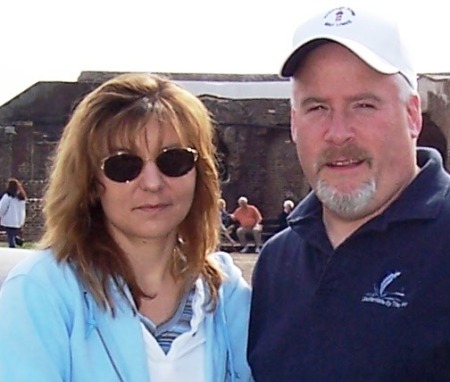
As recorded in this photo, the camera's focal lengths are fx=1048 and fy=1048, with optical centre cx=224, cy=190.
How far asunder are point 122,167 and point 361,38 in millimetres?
780

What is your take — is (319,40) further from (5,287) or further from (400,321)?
(5,287)

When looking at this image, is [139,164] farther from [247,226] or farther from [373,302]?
[247,226]

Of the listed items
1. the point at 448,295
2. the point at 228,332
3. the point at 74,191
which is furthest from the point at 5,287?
the point at 448,295

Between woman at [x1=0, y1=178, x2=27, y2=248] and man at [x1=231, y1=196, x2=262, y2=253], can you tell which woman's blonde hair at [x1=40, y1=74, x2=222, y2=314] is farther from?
man at [x1=231, y1=196, x2=262, y2=253]

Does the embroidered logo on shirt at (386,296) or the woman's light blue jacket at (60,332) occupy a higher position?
the embroidered logo on shirt at (386,296)

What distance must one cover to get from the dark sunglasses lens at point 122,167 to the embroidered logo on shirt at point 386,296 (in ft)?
2.54

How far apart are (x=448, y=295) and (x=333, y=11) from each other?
0.89 metres

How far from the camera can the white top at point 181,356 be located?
9.84ft

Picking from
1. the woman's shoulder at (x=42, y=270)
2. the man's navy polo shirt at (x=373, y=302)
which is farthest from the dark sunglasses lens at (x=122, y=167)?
the man's navy polo shirt at (x=373, y=302)

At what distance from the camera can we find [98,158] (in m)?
3.08

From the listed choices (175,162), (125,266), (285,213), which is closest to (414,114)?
(175,162)

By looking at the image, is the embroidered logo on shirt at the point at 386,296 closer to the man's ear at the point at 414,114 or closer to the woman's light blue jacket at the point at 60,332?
the man's ear at the point at 414,114

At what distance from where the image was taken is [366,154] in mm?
2867

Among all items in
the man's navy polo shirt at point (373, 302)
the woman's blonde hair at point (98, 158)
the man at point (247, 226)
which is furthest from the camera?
the man at point (247, 226)
